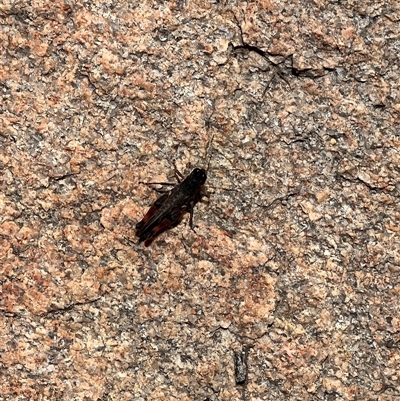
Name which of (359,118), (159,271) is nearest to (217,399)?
(159,271)

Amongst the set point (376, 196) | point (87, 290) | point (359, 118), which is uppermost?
point (359, 118)

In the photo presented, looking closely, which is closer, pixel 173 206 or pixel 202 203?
pixel 173 206

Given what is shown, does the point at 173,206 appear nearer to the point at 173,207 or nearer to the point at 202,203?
the point at 173,207

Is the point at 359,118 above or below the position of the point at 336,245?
above

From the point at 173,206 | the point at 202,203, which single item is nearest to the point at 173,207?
the point at 173,206

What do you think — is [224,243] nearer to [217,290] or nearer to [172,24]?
[217,290]
